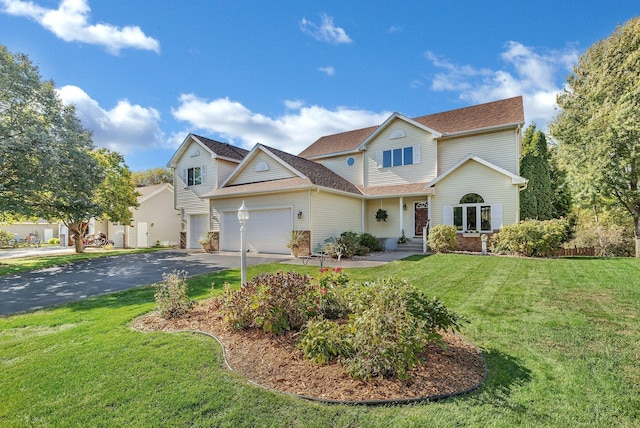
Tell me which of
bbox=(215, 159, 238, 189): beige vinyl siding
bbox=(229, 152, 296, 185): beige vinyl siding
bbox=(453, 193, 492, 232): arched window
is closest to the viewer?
bbox=(453, 193, 492, 232): arched window

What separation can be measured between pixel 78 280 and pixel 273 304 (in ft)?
29.6

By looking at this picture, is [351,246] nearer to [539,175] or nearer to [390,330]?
[390,330]

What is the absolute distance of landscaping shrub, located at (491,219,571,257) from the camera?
1207cm

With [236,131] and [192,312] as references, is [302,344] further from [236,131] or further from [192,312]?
[236,131]

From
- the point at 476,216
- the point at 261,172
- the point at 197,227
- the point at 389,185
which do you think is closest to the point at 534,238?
the point at 476,216

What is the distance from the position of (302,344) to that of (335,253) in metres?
9.32

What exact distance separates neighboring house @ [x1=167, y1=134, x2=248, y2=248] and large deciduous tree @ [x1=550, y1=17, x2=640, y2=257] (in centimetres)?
2044

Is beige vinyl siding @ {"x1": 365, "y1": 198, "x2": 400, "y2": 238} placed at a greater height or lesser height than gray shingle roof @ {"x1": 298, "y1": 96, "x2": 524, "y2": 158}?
lesser

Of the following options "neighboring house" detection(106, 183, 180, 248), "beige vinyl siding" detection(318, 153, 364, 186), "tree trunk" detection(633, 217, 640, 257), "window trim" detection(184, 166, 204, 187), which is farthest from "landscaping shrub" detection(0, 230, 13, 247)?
"tree trunk" detection(633, 217, 640, 257)

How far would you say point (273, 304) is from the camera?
461 centimetres

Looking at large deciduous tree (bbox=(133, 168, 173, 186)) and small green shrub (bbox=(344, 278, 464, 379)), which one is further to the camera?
large deciduous tree (bbox=(133, 168, 173, 186))

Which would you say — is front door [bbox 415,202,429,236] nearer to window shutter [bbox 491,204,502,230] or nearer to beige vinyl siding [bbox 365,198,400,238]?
beige vinyl siding [bbox 365,198,400,238]

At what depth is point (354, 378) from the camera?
10.9 feet

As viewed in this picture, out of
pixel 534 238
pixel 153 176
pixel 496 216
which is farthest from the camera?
pixel 153 176
